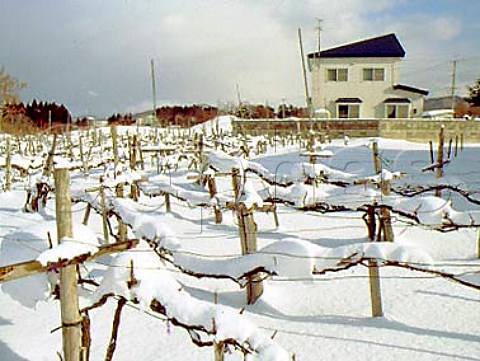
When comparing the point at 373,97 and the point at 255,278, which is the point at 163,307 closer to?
the point at 255,278

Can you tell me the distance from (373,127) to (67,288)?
18.9 m

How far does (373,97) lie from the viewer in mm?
24391

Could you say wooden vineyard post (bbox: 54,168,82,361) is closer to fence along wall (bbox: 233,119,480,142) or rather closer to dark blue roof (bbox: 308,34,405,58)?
fence along wall (bbox: 233,119,480,142)

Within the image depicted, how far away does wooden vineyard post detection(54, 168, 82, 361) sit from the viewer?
6.75 ft

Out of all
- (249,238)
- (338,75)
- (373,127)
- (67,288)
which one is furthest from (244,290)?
(338,75)

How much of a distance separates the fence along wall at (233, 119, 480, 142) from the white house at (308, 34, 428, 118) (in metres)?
4.35

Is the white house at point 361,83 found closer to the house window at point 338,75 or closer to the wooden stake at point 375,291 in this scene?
the house window at point 338,75

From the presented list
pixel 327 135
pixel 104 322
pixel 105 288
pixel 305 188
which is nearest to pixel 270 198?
pixel 305 188

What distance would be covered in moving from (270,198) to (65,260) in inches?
139

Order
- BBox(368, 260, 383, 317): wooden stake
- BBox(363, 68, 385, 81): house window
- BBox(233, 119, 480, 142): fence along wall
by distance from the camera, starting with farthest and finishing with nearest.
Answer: BBox(363, 68, 385, 81): house window → BBox(233, 119, 480, 142): fence along wall → BBox(368, 260, 383, 317): wooden stake

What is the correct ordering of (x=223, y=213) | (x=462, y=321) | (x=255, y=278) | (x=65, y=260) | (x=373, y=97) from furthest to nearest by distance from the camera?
(x=373, y=97)
(x=223, y=213)
(x=255, y=278)
(x=462, y=321)
(x=65, y=260)

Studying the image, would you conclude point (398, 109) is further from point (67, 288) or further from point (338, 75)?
point (67, 288)

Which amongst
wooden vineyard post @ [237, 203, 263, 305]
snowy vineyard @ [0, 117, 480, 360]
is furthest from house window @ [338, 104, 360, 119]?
wooden vineyard post @ [237, 203, 263, 305]

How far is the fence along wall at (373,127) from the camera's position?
62.4ft
